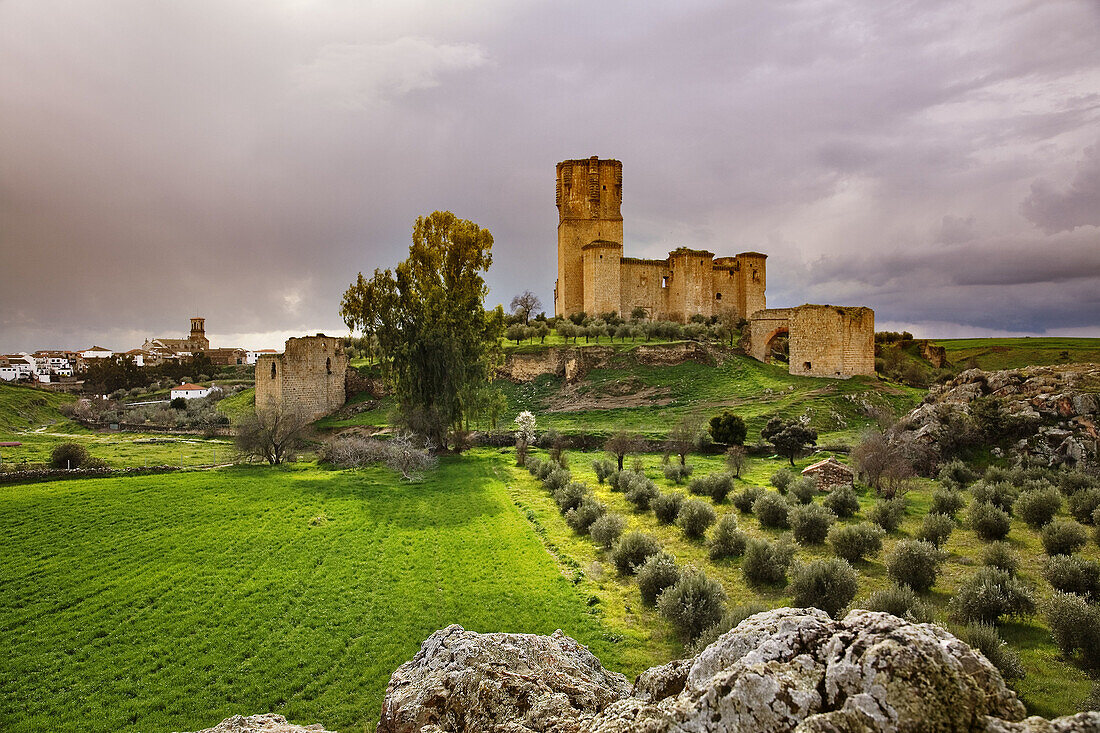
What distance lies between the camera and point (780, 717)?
8.50 ft

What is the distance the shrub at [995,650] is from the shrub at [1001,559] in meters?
3.65

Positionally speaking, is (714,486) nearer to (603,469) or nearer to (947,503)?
(603,469)

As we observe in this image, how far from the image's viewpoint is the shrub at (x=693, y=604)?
326 inches

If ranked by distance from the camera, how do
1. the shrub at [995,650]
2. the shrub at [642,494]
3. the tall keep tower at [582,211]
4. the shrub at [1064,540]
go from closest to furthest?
the shrub at [995,650] → the shrub at [1064,540] → the shrub at [642,494] → the tall keep tower at [582,211]

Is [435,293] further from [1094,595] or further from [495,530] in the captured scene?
[1094,595]

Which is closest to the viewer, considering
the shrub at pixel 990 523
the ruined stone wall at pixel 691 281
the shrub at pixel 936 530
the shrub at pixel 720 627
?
the shrub at pixel 720 627

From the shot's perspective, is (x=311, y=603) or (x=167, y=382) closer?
(x=311, y=603)

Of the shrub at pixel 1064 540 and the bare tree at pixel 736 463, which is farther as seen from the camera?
the bare tree at pixel 736 463

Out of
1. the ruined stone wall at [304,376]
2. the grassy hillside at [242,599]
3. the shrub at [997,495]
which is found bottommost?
the grassy hillside at [242,599]

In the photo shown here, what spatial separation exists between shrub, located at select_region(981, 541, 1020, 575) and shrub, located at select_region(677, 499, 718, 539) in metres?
5.27

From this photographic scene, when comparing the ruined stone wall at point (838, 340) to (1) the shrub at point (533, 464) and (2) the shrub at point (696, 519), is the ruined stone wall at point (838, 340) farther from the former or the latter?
(2) the shrub at point (696, 519)

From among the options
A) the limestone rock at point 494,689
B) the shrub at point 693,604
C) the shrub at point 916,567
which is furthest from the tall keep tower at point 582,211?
the limestone rock at point 494,689

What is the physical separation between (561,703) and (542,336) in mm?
43308

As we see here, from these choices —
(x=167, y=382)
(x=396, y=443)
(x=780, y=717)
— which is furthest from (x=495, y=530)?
(x=167, y=382)
